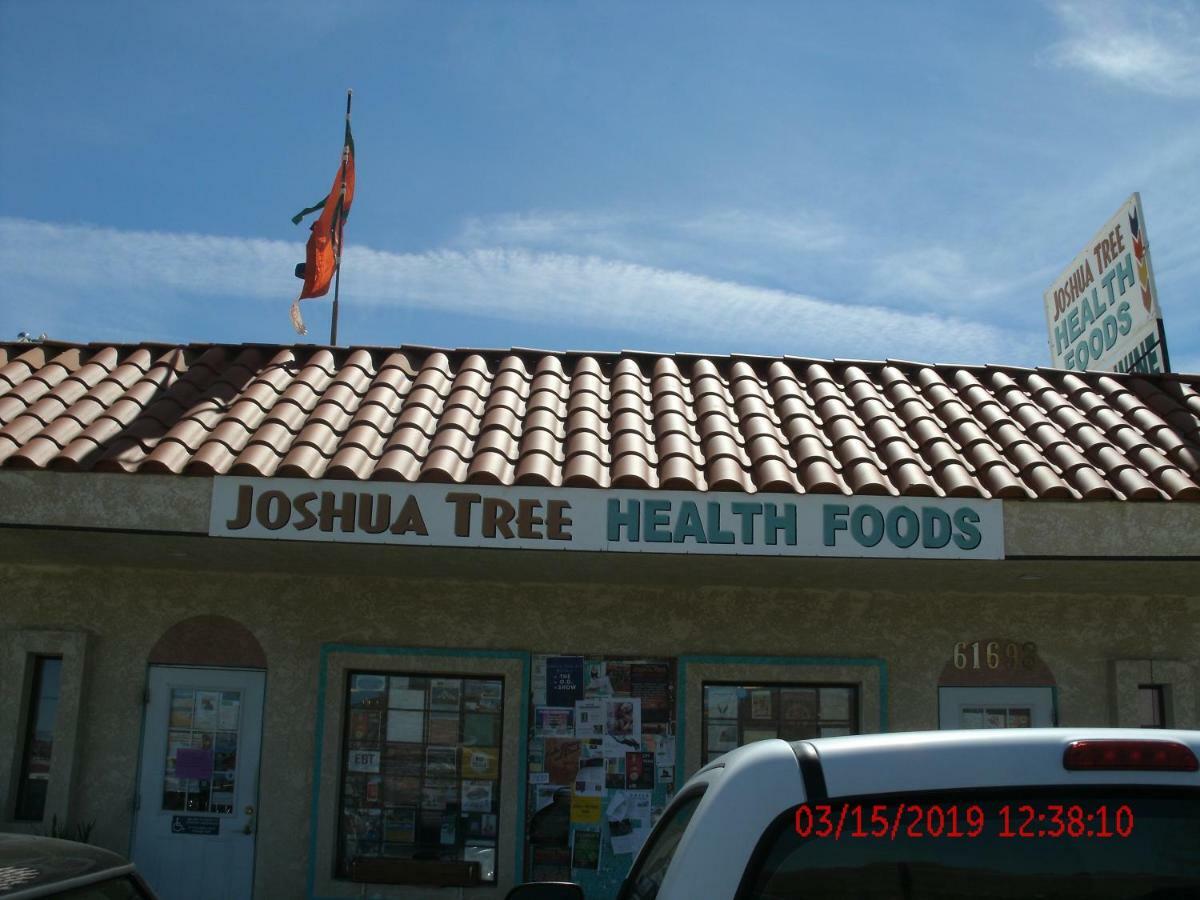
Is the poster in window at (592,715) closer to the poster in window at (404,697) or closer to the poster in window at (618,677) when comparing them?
the poster in window at (618,677)

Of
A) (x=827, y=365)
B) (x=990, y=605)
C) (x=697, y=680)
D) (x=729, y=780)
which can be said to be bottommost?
(x=729, y=780)

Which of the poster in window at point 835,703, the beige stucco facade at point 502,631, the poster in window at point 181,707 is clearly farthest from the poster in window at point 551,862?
the poster in window at point 181,707

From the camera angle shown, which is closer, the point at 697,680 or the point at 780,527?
the point at 780,527

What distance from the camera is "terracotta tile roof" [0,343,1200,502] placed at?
7.38 m

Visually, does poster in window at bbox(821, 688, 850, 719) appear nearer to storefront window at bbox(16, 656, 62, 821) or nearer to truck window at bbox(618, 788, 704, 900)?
truck window at bbox(618, 788, 704, 900)

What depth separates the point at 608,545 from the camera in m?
7.01

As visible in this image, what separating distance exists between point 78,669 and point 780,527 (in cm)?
533

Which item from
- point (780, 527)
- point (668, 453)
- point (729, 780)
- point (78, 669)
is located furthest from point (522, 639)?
point (729, 780)

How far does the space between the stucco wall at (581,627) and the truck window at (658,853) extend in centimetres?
530

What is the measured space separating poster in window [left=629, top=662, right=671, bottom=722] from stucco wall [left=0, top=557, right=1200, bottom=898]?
0.13 metres

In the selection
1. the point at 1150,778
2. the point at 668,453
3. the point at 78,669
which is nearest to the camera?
the point at 1150,778

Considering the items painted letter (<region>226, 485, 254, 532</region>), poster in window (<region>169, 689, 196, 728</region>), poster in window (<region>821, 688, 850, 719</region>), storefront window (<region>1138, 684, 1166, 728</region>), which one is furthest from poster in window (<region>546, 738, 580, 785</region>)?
storefront window (<region>1138, 684, 1166, 728</region>)

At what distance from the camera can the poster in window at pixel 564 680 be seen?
8.70 meters

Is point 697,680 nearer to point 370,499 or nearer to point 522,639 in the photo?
point 522,639
